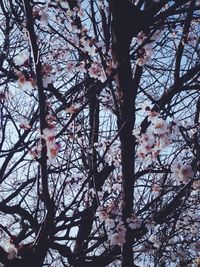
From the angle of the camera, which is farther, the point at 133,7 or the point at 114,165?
the point at 114,165

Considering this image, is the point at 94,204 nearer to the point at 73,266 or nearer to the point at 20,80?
the point at 73,266

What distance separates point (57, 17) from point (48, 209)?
9.45ft

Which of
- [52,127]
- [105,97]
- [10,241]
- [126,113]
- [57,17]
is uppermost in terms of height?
[57,17]

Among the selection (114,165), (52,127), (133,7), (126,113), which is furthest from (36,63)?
(114,165)

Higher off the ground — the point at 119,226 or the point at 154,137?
the point at 154,137

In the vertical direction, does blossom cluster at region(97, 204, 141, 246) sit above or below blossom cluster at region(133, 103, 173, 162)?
below

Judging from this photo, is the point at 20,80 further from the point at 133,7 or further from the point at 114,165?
the point at 114,165

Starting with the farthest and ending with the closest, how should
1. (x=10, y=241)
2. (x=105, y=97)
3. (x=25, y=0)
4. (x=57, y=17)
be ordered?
1. (x=105, y=97)
2. (x=57, y=17)
3. (x=10, y=241)
4. (x=25, y=0)

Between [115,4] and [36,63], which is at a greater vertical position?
[115,4]

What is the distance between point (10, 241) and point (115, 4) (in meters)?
2.33

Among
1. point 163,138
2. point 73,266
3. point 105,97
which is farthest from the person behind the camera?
point 105,97

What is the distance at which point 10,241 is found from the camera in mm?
2947

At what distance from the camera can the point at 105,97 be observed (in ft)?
17.2

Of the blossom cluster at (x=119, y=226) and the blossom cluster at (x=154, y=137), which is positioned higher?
the blossom cluster at (x=154, y=137)
